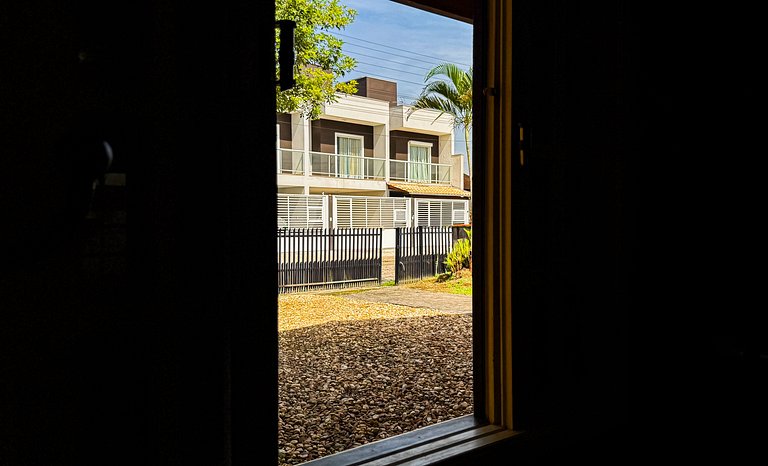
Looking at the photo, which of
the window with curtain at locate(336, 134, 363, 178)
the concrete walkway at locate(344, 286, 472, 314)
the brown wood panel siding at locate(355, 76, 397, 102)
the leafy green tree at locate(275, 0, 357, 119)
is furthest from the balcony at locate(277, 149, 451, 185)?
the concrete walkway at locate(344, 286, 472, 314)

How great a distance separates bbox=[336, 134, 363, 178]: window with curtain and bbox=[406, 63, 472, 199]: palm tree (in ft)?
8.86

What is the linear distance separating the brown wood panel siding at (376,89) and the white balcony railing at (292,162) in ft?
8.05

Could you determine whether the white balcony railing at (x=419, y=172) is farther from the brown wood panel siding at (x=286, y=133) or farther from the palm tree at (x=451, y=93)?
the palm tree at (x=451, y=93)

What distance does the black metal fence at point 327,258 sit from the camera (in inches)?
287

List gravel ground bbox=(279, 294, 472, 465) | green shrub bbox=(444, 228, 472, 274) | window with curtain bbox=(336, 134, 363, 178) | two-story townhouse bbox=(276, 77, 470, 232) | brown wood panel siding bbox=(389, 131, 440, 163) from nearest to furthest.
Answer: gravel ground bbox=(279, 294, 472, 465), green shrub bbox=(444, 228, 472, 274), two-story townhouse bbox=(276, 77, 470, 232), window with curtain bbox=(336, 134, 363, 178), brown wood panel siding bbox=(389, 131, 440, 163)

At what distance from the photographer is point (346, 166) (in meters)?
11.8

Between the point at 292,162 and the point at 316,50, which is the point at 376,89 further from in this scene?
the point at 316,50

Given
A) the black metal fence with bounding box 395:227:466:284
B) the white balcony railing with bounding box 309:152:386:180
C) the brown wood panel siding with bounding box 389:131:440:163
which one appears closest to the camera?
the black metal fence with bounding box 395:227:466:284

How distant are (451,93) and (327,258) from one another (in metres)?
3.22
